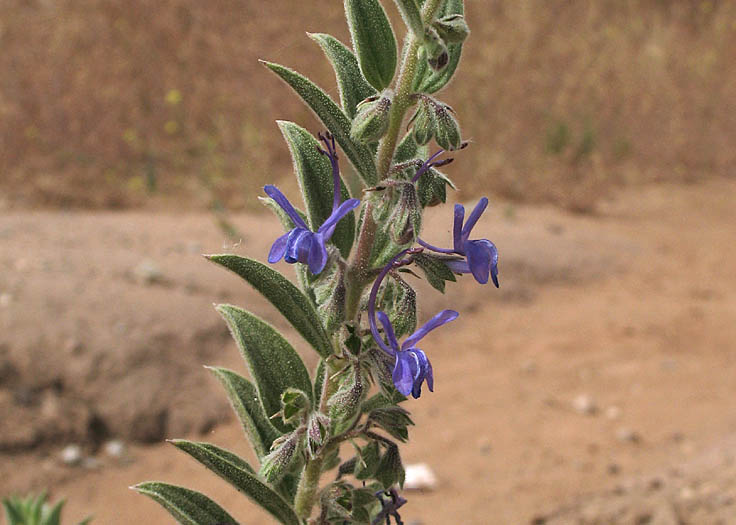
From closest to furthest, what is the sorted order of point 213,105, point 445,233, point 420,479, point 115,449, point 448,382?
point 420,479 → point 115,449 → point 448,382 → point 445,233 → point 213,105

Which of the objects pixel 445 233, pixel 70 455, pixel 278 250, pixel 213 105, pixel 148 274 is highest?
pixel 213 105

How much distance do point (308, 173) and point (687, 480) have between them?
257 centimetres

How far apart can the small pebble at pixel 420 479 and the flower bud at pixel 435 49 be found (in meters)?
2.46

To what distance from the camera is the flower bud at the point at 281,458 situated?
114 cm

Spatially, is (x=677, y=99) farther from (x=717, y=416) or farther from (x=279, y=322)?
(x=279, y=322)

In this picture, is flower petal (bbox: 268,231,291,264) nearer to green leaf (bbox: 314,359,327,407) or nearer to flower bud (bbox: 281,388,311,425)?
flower bud (bbox: 281,388,311,425)

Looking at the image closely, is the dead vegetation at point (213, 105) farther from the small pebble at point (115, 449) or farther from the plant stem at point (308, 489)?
the plant stem at point (308, 489)

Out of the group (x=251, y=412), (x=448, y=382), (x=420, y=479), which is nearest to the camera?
(x=251, y=412)

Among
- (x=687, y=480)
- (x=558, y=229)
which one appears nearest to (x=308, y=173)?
(x=687, y=480)

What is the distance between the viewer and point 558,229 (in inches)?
264

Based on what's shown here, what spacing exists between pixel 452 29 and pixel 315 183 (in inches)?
12.9

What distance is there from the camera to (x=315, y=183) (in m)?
1.21

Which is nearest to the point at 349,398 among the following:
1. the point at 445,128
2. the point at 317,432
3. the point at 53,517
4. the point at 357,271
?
the point at 317,432

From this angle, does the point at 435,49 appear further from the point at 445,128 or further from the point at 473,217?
the point at 473,217
